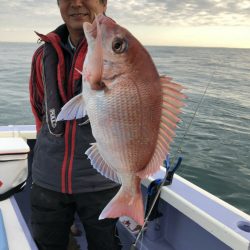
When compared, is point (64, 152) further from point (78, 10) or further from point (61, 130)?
point (78, 10)

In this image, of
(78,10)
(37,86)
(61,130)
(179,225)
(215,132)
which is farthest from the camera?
(215,132)

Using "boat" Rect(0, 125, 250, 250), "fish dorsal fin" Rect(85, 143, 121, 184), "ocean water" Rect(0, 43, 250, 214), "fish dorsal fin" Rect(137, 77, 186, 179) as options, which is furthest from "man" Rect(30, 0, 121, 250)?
"ocean water" Rect(0, 43, 250, 214)

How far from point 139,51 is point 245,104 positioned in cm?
1168

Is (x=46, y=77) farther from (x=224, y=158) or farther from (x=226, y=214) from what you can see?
(x=224, y=158)

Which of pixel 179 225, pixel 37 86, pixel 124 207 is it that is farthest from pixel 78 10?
pixel 179 225

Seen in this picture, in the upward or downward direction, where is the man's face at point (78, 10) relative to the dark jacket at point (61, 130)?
upward

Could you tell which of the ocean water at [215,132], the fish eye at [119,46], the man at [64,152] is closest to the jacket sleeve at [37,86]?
the man at [64,152]

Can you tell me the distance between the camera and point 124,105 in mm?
1253

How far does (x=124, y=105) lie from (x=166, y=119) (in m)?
0.16

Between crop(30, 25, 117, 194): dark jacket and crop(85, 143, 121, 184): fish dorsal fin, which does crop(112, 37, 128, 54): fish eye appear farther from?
crop(30, 25, 117, 194): dark jacket

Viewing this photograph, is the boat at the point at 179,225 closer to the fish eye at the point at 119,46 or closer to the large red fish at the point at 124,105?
the large red fish at the point at 124,105

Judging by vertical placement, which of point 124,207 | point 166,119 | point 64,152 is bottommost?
point 64,152

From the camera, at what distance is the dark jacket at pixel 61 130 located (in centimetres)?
200

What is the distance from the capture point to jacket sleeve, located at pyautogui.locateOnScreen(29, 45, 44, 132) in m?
2.16
